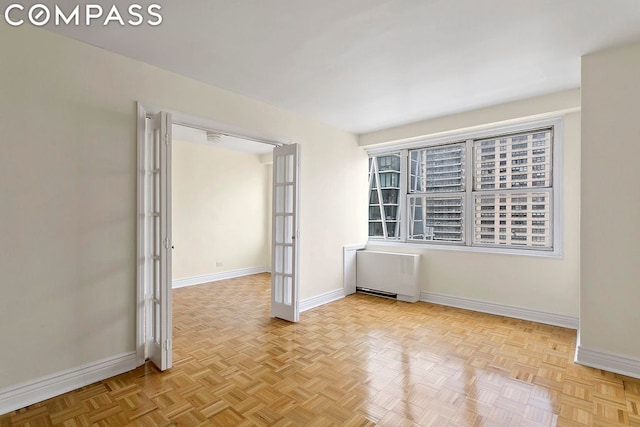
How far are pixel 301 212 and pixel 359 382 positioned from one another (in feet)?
7.53

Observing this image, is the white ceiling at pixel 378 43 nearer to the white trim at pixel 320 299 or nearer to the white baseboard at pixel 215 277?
the white trim at pixel 320 299

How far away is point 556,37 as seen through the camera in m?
2.36

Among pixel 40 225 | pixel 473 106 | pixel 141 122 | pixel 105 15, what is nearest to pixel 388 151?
pixel 473 106

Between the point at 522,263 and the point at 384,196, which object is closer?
the point at 522,263

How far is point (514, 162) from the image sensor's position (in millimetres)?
4000

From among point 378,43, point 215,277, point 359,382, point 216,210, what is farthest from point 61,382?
point 216,210

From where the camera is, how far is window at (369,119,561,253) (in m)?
3.82

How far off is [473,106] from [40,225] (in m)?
4.46

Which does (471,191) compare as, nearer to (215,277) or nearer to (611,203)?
(611,203)

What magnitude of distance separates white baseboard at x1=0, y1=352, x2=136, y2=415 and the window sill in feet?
12.3

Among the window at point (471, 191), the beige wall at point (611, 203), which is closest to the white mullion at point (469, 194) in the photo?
the window at point (471, 191)

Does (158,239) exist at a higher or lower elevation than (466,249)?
higher

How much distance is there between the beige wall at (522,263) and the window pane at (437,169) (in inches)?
17.6

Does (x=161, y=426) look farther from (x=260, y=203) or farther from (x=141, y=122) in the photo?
(x=260, y=203)
